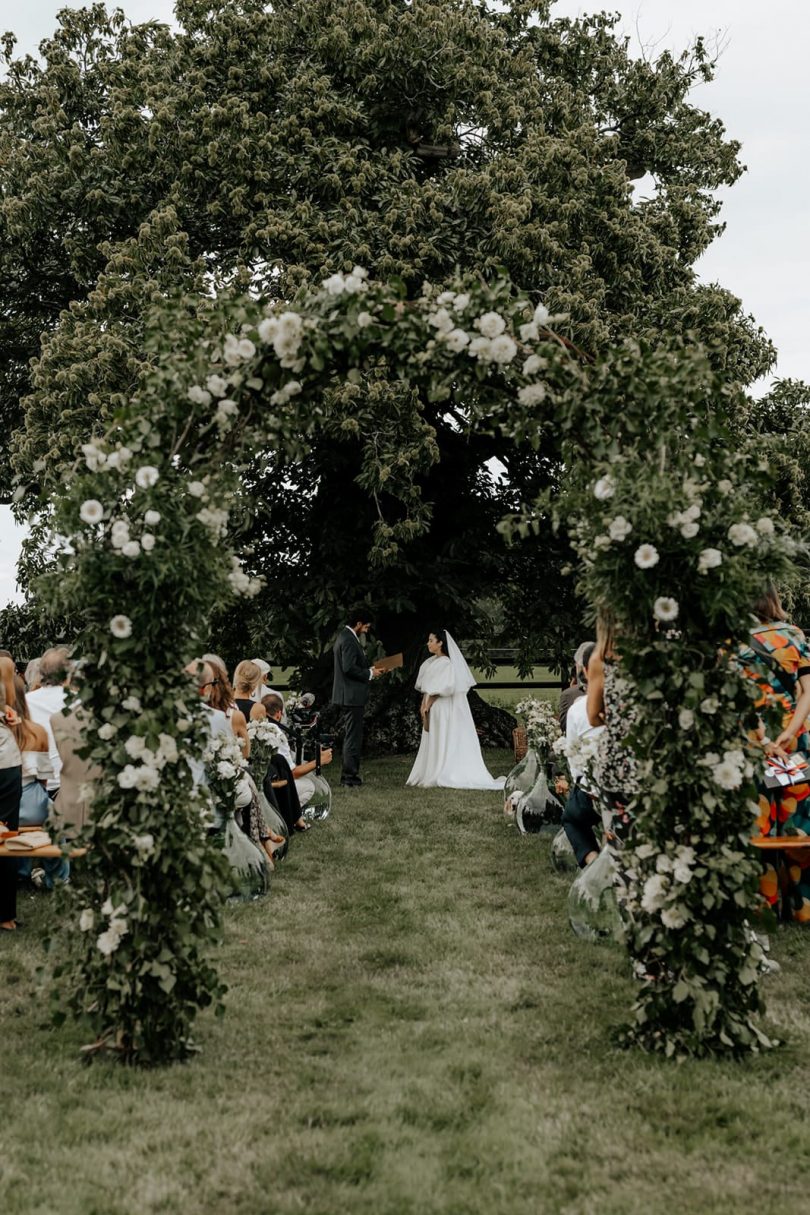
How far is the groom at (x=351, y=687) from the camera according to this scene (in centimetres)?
1555

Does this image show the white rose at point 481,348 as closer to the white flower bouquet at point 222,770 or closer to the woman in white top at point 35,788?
the white flower bouquet at point 222,770

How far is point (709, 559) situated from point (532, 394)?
46.9 inches

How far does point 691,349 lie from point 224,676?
5.07 meters

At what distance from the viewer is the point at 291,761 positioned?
12.3m

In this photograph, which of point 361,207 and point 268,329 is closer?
point 268,329

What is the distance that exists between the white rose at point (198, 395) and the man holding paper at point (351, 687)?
33.6ft

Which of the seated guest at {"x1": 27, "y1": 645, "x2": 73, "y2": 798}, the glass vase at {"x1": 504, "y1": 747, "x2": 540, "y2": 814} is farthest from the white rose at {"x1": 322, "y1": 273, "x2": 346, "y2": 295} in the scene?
the glass vase at {"x1": 504, "y1": 747, "x2": 540, "y2": 814}

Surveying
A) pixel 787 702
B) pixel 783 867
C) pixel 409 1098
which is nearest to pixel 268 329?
pixel 409 1098

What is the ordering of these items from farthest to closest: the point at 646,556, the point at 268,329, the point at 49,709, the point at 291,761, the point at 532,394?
the point at 291,761
the point at 49,709
the point at 532,394
the point at 268,329
the point at 646,556

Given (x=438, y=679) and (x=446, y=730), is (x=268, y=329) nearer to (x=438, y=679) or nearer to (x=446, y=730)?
(x=438, y=679)

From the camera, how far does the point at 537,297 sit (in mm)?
16281

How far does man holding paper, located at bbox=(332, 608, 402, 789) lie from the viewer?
1555 centimetres

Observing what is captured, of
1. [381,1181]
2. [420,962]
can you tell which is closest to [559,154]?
[420,962]

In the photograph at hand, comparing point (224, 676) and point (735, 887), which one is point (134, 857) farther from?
point (224, 676)
